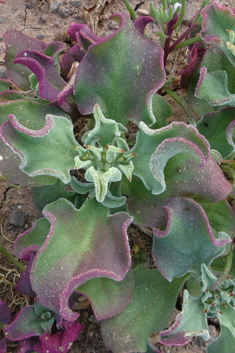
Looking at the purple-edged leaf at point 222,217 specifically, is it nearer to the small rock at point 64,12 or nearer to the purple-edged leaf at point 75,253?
the purple-edged leaf at point 75,253

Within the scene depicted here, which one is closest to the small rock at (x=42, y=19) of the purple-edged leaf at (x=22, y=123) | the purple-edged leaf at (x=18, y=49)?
the purple-edged leaf at (x=18, y=49)

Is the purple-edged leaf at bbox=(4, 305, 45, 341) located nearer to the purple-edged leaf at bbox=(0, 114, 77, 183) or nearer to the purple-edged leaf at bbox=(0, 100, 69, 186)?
the purple-edged leaf at bbox=(0, 100, 69, 186)

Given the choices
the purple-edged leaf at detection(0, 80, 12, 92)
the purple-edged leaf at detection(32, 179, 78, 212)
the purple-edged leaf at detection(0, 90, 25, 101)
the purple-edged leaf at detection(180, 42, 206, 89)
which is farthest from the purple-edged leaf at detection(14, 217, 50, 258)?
the purple-edged leaf at detection(180, 42, 206, 89)

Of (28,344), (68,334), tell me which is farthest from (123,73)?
(28,344)

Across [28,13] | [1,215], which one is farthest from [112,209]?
[28,13]

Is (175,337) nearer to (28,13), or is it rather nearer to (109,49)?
(109,49)

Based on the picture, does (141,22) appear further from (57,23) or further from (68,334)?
(68,334)
